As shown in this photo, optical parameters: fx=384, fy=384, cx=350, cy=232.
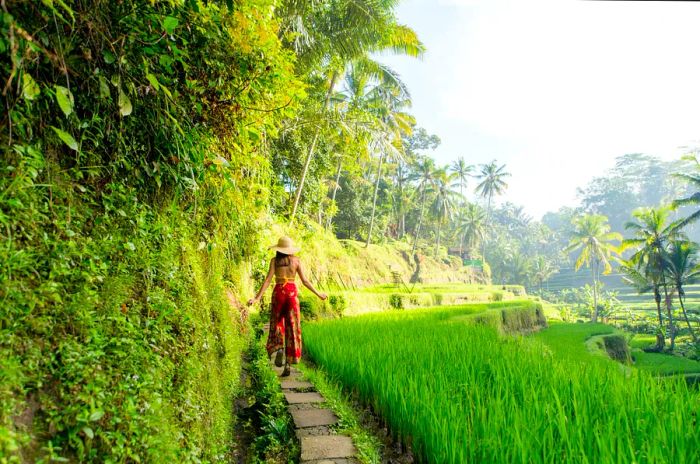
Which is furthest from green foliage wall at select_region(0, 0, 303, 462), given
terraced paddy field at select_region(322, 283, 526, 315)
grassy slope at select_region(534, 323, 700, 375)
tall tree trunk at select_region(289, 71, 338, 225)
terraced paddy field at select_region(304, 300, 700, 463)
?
grassy slope at select_region(534, 323, 700, 375)

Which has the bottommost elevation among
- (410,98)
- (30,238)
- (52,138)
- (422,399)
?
(422,399)

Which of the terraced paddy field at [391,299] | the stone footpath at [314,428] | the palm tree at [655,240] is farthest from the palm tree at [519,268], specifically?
the stone footpath at [314,428]

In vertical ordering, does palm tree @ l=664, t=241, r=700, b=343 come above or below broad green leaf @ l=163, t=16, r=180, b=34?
below

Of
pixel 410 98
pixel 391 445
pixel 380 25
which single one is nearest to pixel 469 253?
pixel 410 98

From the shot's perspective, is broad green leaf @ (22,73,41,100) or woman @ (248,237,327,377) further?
woman @ (248,237,327,377)

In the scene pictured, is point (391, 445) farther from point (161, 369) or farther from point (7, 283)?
point (7, 283)

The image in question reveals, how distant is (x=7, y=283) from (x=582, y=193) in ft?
302

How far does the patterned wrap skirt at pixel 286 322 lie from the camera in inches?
160

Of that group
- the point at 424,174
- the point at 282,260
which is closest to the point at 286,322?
the point at 282,260

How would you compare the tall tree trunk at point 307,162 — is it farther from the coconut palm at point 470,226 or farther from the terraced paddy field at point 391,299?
the coconut palm at point 470,226

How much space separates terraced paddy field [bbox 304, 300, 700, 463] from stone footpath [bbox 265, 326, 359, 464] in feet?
1.39

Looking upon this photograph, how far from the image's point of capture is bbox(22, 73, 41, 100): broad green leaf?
3.93 feet

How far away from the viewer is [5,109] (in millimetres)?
1240

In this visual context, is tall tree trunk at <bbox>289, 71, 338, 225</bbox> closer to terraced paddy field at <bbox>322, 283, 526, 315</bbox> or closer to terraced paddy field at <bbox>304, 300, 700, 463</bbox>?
terraced paddy field at <bbox>322, 283, 526, 315</bbox>
